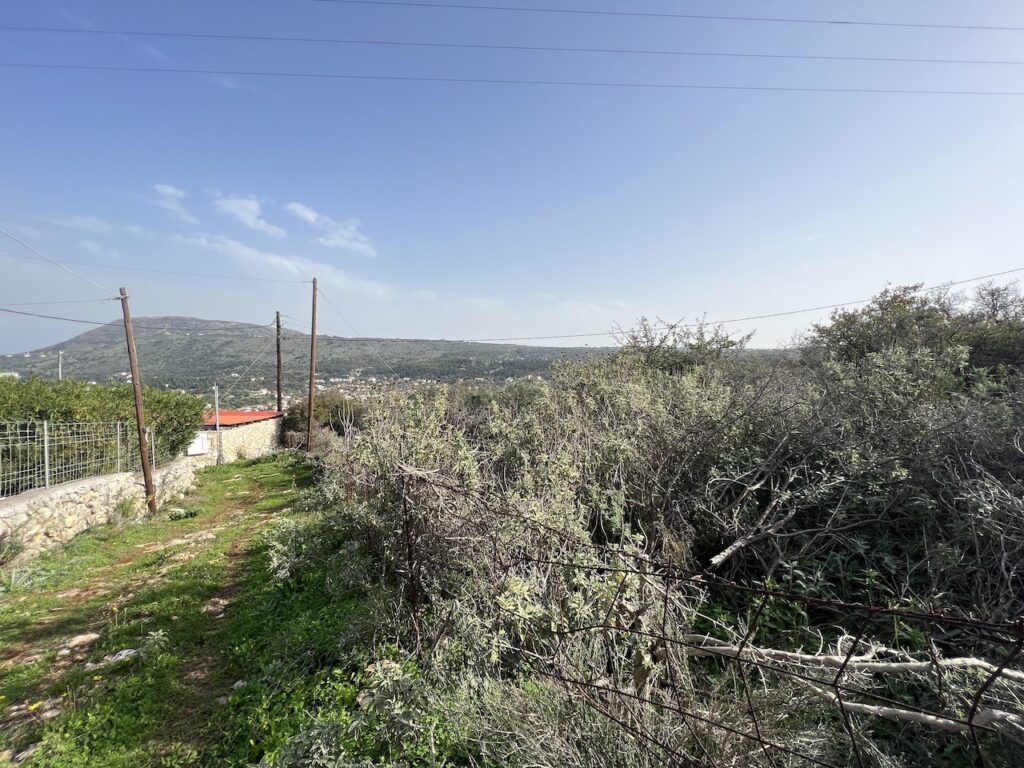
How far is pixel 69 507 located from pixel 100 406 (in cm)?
339

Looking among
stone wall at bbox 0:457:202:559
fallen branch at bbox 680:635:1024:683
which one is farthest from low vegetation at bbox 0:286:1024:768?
stone wall at bbox 0:457:202:559

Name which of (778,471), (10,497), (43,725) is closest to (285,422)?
(10,497)

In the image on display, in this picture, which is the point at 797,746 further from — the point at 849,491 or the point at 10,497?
the point at 10,497

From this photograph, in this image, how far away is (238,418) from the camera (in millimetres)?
20641

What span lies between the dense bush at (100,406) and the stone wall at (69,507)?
1.54 meters

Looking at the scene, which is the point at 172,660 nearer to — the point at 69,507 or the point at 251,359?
the point at 69,507

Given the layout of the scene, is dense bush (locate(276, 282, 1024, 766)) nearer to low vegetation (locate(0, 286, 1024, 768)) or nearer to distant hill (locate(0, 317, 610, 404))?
low vegetation (locate(0, 286, 1024, 768))

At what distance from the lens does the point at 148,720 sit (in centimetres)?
321

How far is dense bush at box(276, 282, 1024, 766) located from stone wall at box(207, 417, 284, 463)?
1537 centimetres

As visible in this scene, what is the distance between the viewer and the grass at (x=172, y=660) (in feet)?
9.78

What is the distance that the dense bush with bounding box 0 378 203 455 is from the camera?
8.67 m

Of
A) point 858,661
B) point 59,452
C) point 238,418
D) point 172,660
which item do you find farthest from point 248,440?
point 858,661

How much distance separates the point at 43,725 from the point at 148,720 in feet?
2.38

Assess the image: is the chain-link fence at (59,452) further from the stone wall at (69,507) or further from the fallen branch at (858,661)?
the fallen branch at (858,661)
